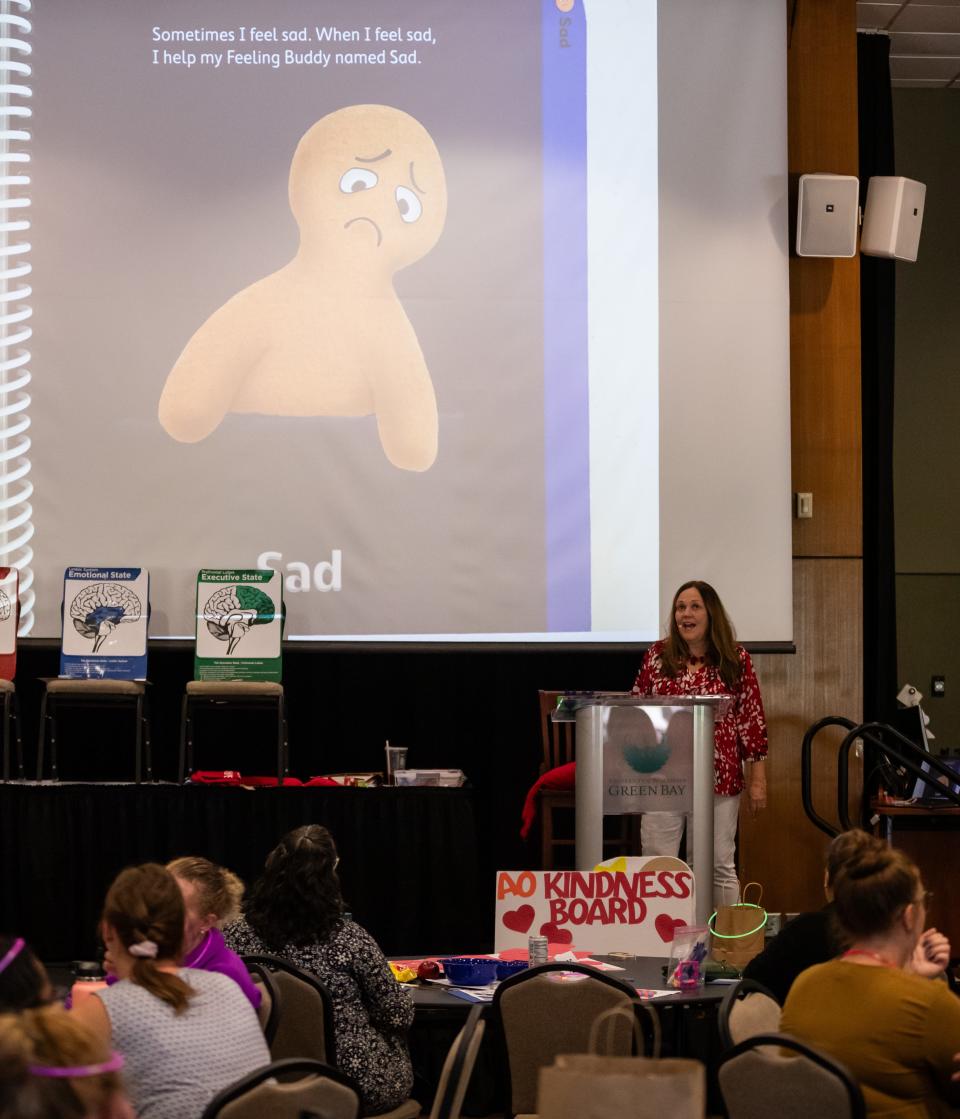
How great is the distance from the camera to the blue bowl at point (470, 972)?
381 cm

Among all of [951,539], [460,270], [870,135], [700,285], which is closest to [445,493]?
[460,270]

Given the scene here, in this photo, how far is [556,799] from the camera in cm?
626

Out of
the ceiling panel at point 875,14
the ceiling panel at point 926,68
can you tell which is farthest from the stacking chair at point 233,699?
the ceiling panel at point 926,68

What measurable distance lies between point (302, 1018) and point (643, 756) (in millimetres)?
2056

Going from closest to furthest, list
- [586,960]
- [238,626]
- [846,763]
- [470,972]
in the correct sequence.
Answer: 1. [470,972]
2. [586,960]
3. [238,626]
4. [846,763]

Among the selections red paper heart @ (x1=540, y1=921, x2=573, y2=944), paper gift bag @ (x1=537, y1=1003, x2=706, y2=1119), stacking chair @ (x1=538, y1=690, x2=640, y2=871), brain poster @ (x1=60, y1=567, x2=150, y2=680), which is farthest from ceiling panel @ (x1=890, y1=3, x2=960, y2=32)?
paper gift bag @ (x1=537, y1=1003, x2=706, y2=1119)

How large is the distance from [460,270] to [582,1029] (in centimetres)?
442

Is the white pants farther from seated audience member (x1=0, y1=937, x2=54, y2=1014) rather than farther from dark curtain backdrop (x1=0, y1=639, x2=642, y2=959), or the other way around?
seated audience member (x1=0, y1=937, x2=54, y2=1014)

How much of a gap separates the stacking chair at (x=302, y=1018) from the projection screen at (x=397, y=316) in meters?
3.54

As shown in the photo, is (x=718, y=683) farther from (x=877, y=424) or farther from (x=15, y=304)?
(x=15, y=304)

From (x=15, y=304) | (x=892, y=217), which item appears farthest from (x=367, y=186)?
(x=892, y=217)

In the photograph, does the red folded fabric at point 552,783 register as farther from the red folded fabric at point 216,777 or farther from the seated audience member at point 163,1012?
the seated audience member at point 163,1012

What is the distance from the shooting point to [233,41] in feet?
22.6

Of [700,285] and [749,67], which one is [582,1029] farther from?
[749,67]
